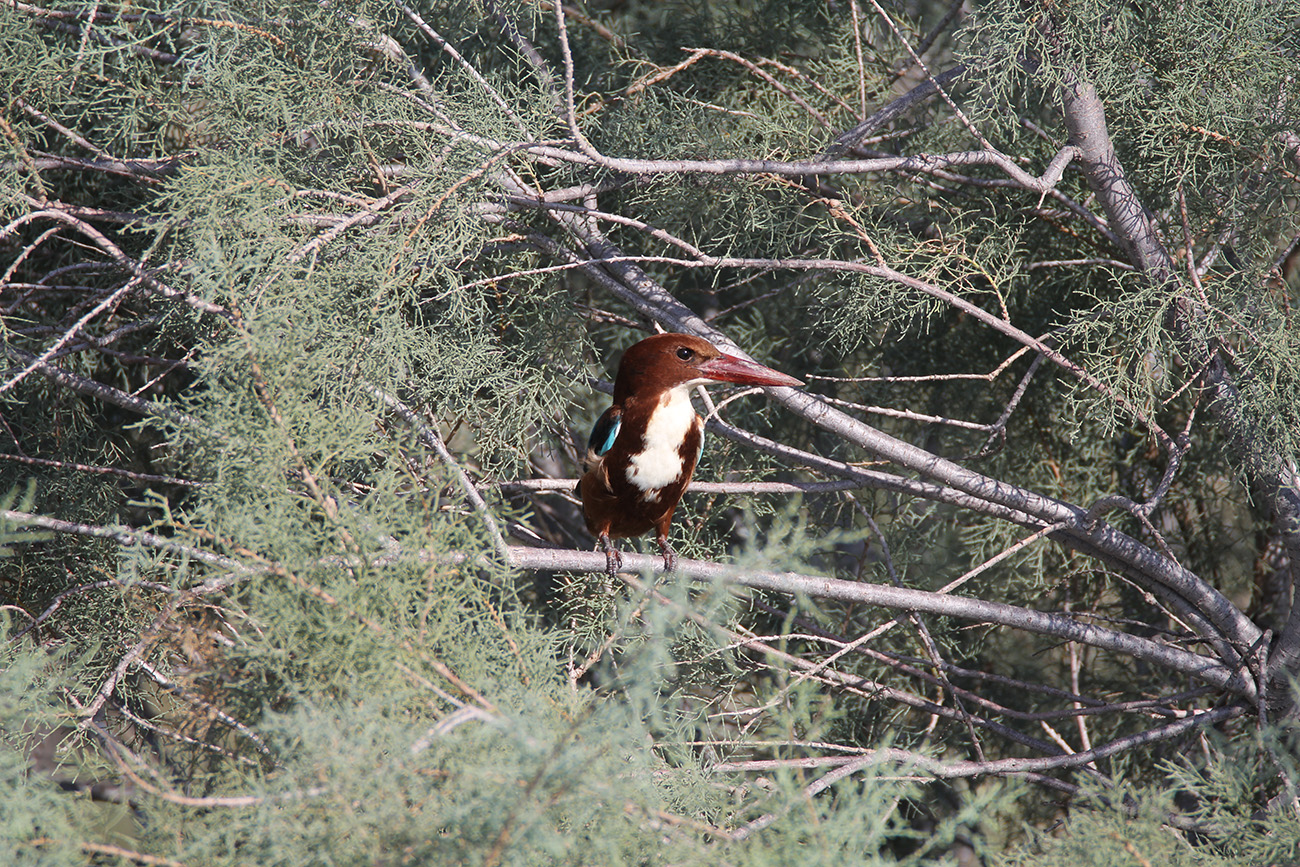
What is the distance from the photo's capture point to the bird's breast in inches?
→ 93.0

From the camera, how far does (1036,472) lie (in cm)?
262

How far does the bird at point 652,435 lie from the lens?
2236 millimetres

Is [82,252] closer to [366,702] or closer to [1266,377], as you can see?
[366,702]

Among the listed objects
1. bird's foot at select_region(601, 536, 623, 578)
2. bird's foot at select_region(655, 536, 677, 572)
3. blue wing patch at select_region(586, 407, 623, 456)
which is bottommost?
bird's foot at select_region(655, 536, 677, 572)

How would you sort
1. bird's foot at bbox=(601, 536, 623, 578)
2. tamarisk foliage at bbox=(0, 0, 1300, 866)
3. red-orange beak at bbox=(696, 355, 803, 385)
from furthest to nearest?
red-orange beak at bbox=(696, 355, 803, 385)
bird's foot at bbox=(601, 536, 623, 578)
tamarisk foliage at bbox=(0, 0, 1300, 866)

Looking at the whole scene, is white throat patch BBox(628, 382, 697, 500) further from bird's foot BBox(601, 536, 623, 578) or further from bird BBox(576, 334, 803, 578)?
bird's foot BBox(601, 536, 623, 578)

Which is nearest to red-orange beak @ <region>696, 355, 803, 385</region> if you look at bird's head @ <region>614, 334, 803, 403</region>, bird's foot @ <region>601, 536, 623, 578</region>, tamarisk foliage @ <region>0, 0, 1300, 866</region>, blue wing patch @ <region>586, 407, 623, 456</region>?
bird's head @ <region>614, 334, 803, 403</region>

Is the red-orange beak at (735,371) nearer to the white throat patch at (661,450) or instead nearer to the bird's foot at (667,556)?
the white throat patch at (661,450)

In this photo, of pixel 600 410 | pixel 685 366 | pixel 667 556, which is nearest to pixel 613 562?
pixel 667 556

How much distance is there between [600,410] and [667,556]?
0.97 m

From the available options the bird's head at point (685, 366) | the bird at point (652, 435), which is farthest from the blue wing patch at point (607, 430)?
the bird's head at point (685, 366)

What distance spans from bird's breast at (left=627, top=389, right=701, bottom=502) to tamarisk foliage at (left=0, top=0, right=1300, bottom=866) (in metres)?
0.09

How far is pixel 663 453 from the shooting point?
7.76ft

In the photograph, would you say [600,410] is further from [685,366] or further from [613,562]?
[613,562]
